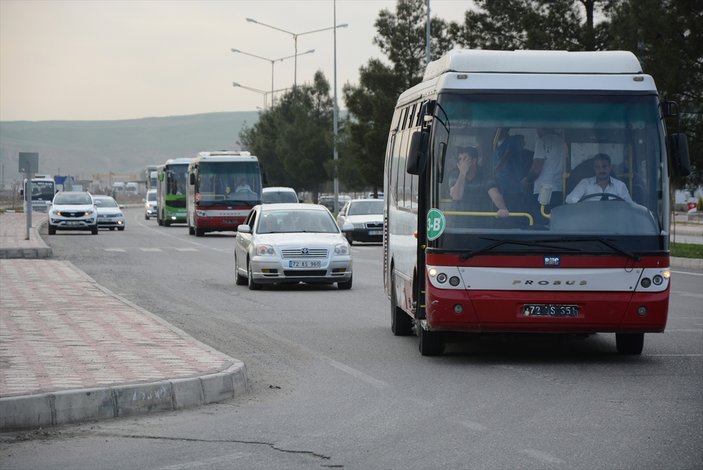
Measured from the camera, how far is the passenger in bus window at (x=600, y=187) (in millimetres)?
13648

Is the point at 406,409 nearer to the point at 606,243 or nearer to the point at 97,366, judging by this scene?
the point at 97,366

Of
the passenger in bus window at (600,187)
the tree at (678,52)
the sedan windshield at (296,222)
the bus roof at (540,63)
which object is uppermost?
the tree at (678,52)

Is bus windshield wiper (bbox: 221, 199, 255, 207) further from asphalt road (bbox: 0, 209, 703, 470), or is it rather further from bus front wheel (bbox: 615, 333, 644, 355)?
bus front wheel (bbox: 615, 333, 644, 355)

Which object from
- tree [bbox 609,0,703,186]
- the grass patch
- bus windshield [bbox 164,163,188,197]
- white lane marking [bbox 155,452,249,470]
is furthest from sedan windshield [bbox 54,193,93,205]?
white lane marking [bbox 155,452,249,470]

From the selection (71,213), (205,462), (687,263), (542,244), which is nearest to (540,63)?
(542,244)

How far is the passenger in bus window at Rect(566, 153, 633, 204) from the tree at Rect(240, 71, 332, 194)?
80580mm

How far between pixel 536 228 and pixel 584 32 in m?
41.7

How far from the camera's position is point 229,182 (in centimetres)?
5512

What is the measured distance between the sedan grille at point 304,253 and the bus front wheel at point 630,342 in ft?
34.6

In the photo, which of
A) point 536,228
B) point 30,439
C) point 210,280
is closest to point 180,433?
point 30,439

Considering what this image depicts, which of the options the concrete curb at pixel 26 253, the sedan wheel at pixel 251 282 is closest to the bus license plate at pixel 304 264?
the sedan wheel at pixel 251 282

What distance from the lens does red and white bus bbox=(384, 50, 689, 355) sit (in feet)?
44.2

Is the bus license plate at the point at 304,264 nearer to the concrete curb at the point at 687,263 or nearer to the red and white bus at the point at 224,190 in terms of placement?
the concrete curb at the point at 687,263

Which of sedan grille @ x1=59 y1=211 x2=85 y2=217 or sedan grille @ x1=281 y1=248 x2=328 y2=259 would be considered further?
sedan grille @ x1=59 y1=211 x2=85 y2=217
